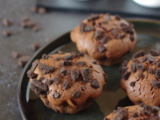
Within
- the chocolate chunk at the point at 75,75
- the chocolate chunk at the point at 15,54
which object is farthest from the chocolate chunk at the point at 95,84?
the chocolate chunk at the point at 15,54

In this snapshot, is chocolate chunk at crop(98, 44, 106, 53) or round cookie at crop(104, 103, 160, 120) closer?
round cookie at crop(104, 103, 160, 120)

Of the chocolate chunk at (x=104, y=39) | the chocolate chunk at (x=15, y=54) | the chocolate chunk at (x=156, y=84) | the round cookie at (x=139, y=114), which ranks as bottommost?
the chocolate chunk at (x=15, y=54)

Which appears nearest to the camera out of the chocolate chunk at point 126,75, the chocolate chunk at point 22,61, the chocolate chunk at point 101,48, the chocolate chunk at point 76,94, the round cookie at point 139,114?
the round cookie at point 139,114

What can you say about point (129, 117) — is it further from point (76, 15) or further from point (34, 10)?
point (34, 10)

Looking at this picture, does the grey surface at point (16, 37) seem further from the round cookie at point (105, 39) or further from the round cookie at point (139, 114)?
the round cookie at point (139, 114)

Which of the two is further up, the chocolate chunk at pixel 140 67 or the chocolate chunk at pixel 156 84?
the chocolate chunk at pixel 140 67

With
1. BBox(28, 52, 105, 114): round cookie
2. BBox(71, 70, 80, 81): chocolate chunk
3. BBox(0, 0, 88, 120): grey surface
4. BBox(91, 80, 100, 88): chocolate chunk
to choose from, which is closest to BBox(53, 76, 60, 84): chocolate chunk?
BBox(28, 52, 105, 114): round cookie

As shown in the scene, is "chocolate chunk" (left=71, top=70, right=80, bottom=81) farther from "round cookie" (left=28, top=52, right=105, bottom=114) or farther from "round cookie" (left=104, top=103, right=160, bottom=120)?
"round cookie" (left=104, top=103, right=160, bottom=120)
